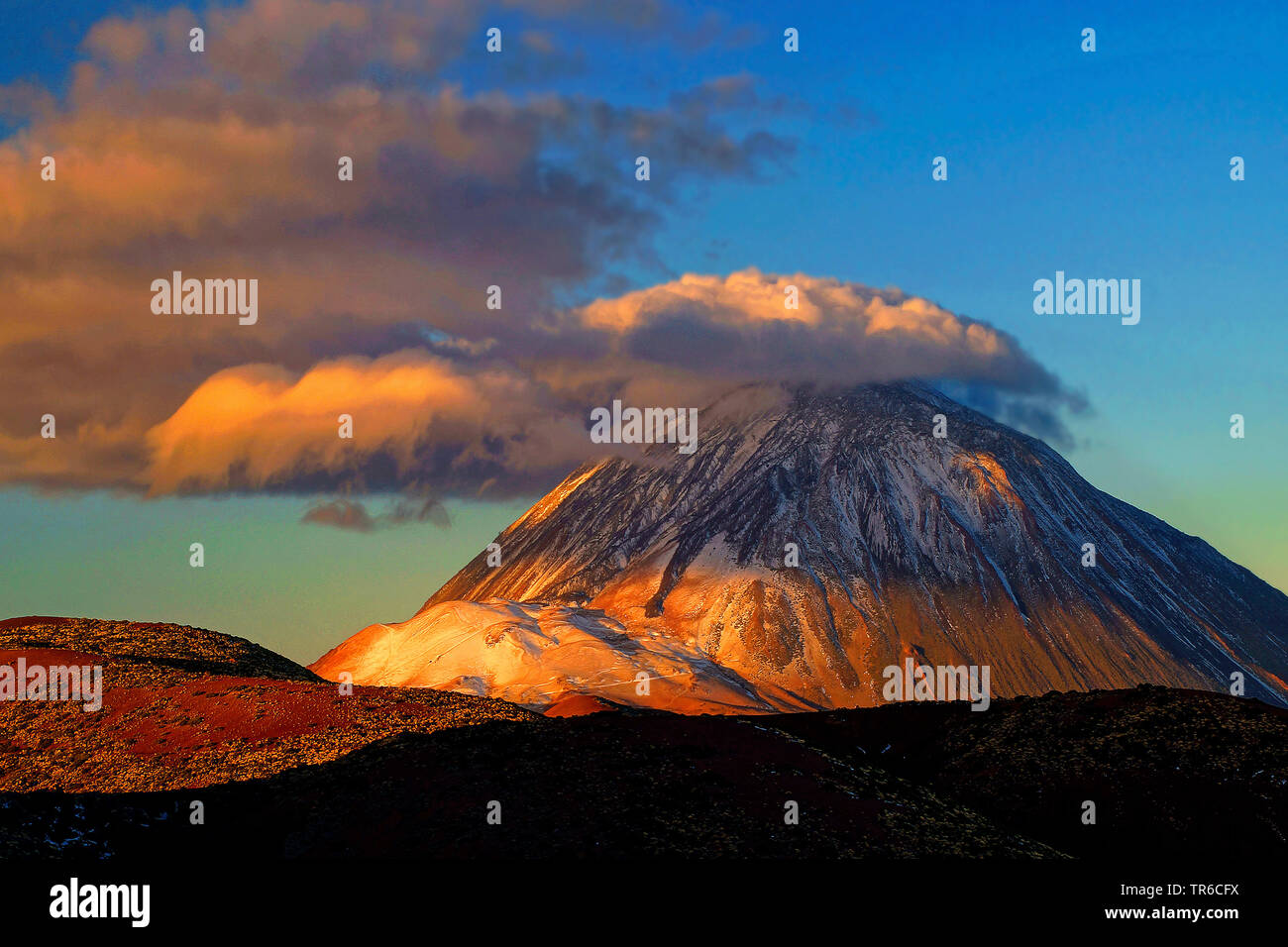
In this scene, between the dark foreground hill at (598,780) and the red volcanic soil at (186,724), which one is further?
the red volcanic soil at (186,724)

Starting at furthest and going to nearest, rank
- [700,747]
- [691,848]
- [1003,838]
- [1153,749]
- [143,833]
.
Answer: [1153,749] → [700,747] → [1003,838] → [143,833] → [691,848]

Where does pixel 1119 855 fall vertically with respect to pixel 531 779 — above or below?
below

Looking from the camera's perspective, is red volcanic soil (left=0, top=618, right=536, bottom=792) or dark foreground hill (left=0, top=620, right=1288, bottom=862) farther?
red volcanic soil (left=0, top=618, right=536, bottom=792)

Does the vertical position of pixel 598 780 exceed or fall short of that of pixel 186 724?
it falls short

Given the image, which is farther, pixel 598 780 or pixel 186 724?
pixel 186 724

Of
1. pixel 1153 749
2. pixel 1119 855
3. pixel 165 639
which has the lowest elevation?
pixel 1119 855
